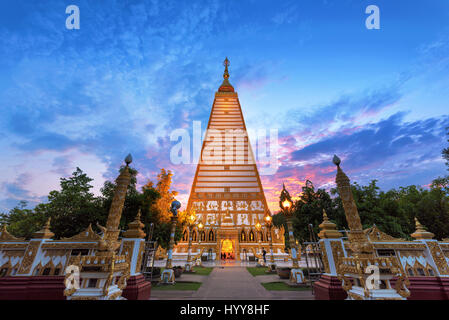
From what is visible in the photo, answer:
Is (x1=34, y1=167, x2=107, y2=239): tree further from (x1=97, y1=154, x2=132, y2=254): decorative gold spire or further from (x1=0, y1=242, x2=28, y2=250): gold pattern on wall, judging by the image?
(x1=97, y1=154, x2=132, y2=254): decorative gold spire

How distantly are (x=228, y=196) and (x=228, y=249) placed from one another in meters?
12.1

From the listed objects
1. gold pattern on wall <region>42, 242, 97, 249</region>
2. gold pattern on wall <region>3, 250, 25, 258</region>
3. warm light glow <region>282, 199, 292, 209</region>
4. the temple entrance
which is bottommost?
the temple entrance

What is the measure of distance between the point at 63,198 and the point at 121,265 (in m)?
11.2

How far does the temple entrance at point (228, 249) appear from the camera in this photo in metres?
27.6

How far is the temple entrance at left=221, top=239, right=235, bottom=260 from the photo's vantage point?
2757 centimetres

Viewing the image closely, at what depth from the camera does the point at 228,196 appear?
39.0m

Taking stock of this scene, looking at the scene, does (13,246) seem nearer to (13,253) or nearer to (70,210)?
(13,253)

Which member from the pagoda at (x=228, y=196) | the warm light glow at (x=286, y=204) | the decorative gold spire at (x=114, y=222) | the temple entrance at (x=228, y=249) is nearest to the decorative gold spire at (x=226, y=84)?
the pagoda at (x=228, y=196)

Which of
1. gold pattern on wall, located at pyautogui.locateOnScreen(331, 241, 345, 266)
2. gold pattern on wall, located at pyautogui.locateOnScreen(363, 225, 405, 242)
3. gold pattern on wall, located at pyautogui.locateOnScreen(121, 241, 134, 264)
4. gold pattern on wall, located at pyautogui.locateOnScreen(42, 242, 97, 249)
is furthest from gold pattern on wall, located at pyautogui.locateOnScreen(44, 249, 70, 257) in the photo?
gold pattern on wall, located at pyautogui.locateOnScreen(363, 225, 405, 242)

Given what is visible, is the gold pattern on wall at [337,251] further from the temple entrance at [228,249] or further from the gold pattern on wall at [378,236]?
the temple entrance at [228,249]

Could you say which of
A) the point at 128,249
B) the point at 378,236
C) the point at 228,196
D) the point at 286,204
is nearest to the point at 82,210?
the point at 128,249
